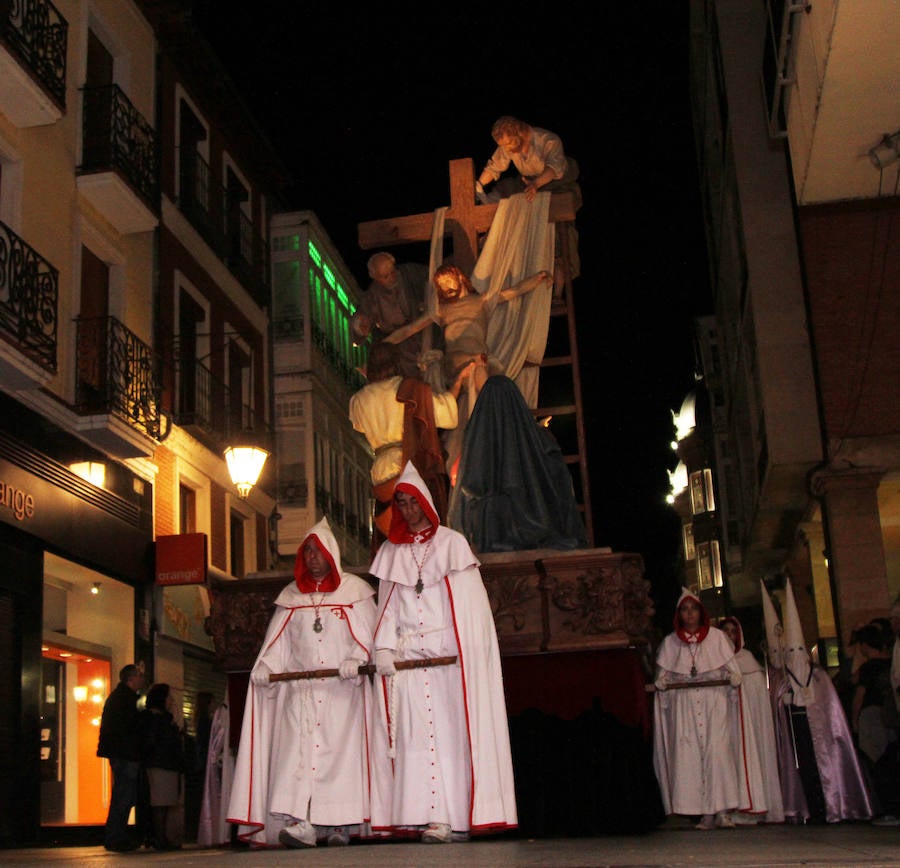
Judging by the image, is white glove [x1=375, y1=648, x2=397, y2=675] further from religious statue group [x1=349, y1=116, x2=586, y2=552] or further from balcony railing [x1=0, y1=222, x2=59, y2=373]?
balcony railing [x1=0, y1=222, x2=59, y2=373]

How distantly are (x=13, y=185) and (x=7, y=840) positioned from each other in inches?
298

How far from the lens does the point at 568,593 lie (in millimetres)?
9047

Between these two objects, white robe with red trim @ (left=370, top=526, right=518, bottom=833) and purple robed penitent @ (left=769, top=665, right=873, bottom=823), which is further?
purple robed penitent @ (left=769, top=665, right=873, bottom=823)

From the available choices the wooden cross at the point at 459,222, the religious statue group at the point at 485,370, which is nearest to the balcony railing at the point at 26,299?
the wooden cross at the point at 459,222

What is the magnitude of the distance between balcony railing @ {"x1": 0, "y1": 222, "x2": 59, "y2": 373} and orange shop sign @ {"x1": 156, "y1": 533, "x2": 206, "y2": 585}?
417 centimetres

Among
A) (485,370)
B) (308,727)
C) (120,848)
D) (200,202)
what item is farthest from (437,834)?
(200,202)

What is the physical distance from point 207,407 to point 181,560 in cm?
414

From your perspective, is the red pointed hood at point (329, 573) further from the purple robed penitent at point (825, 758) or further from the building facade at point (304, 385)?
the building facade at point (304, 385)

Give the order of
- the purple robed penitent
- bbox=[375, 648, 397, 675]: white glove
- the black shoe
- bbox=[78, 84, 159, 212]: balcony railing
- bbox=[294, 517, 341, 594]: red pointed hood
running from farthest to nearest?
bbox=[78, 84, 159, 212]: balcony railing → the black shoe → the purple robed penitent → bbox=[294, 517, 341, 594]: red pointed hood → bbox=[375, 648, 397, 675]: white glove

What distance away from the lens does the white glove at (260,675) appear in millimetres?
8172

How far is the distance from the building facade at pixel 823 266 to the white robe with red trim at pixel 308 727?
11056 millimetres

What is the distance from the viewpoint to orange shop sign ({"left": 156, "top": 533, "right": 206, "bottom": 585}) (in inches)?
762

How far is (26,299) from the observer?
1566 centimetres

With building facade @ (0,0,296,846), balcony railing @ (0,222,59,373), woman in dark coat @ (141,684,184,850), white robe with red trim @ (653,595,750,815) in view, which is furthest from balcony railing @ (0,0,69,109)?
white robe with red trim @ (653,595,750,815)
